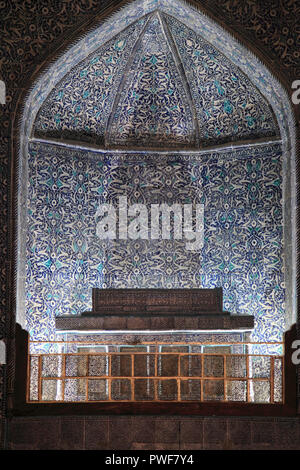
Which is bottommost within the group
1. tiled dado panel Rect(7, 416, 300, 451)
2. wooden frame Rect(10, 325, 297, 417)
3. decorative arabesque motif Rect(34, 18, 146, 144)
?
tiled dado panel Rect(7, 416, 300, 451)

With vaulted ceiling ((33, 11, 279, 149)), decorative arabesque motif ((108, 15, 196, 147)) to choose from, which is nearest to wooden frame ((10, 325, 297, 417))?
vaulted ceiling ((33, 11, 279, 149))

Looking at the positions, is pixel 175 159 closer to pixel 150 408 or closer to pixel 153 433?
pixel 150 408

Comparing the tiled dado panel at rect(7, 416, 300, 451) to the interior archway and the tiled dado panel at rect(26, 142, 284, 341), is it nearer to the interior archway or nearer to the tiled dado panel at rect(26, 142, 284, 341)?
the interior archway

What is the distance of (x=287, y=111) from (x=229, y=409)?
117 inches

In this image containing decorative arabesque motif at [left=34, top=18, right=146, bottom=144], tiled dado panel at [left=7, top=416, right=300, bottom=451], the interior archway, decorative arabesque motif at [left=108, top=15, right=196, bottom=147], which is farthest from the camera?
decorative arabesque motif at [left=108, top=15, right=196, bottom=147]

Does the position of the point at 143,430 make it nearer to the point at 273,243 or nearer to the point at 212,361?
the point at 212,361

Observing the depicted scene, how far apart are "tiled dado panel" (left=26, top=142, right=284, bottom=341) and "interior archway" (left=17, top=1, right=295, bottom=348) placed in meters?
0.01

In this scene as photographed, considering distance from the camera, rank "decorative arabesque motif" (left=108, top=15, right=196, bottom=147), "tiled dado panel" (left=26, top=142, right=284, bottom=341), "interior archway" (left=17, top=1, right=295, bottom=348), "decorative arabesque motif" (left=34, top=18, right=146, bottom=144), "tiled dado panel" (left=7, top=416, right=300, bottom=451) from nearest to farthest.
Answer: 1. "tiled dado panel" (left=7, top=416, right=300, bottom=451)
2. "interior archway" (left=17, top=1, right=295, bottom=348)
3. "decorative arabesque motif" (left=34, top=18, right=146, bottom=144)
4. "tiled dado panel" (left=26, top=142, right=284, bottom=341)
5. "decorative arabesque motif" (left=108, top=15, right=196, bottom=147)

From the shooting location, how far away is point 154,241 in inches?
328

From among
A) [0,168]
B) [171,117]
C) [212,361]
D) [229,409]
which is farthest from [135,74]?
[229,409]

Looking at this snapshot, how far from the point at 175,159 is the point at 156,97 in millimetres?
781

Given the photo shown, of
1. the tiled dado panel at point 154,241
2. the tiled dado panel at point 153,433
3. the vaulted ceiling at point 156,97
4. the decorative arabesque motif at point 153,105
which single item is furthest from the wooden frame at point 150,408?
the decorative arabesque motif at point 153,105

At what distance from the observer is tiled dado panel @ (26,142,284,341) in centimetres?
A: 771

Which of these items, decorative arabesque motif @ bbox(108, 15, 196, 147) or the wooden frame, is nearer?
the wooden frame
